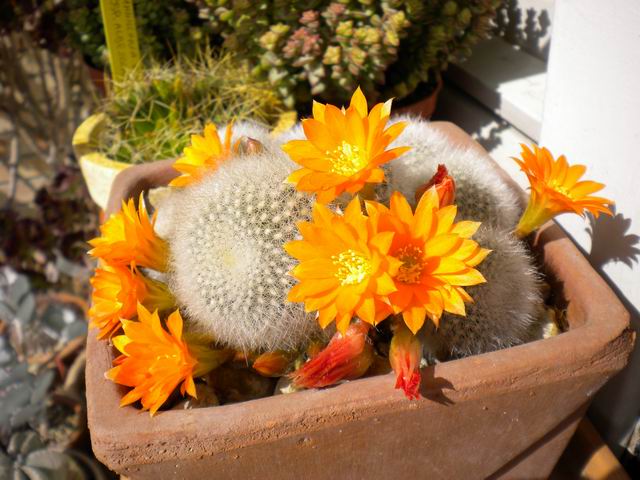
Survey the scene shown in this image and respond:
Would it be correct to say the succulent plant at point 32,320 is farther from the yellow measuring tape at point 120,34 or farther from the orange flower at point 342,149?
the orange flower at point 342,149

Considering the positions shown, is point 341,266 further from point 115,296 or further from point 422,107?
point 422,107

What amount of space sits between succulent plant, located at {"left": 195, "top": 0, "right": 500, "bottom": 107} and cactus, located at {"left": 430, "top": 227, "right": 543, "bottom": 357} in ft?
1.69

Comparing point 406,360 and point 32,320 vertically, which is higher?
point 406,360

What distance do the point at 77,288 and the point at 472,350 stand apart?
3.87ft

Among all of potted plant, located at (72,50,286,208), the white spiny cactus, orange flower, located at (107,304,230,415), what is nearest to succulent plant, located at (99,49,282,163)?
potted plant, located at (72,50,286,208)

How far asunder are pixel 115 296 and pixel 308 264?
0.94ft

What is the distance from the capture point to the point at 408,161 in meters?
0.84

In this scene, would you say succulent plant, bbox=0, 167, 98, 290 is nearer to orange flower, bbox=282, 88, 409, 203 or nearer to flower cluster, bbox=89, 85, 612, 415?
flower cluster, bbox=89, 85, 612, 415

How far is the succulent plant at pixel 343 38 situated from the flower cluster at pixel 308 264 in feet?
1.37

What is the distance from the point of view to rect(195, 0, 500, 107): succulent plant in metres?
1.14

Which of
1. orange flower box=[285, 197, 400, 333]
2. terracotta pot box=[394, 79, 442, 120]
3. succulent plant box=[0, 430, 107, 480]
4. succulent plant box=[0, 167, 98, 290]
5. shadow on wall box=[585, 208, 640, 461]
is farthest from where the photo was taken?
succulent plant box=[0, 167, 98, 290]

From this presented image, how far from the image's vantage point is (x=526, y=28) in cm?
147

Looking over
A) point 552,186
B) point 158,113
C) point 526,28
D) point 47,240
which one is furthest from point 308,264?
point 47,240

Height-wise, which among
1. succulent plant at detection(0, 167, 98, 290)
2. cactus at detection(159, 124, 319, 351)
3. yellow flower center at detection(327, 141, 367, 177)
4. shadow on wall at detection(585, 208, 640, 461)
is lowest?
succulent plant at detection(0, 167, 98, 290)
